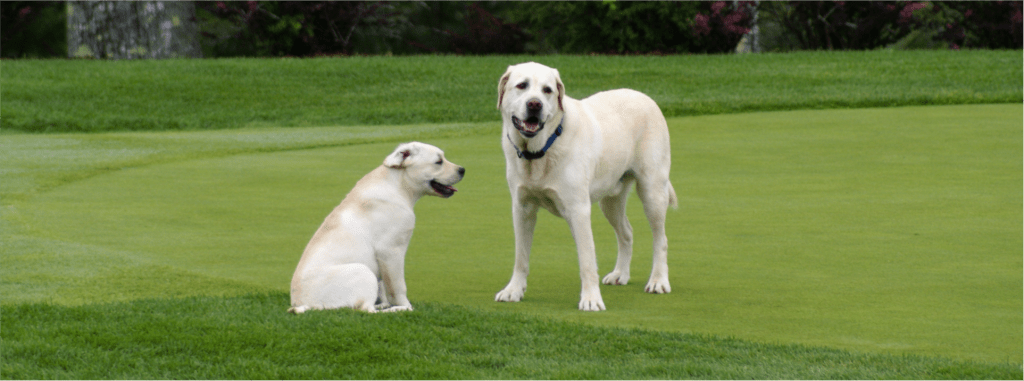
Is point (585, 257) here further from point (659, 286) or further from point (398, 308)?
point (398, 308)

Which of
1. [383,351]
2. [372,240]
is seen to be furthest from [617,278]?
[383,351]

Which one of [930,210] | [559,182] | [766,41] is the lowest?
[766,41]

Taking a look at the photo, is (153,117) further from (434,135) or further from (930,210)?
(930,210)

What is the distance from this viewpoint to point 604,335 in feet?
17.0

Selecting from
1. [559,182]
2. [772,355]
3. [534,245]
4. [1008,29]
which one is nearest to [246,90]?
[534,245]

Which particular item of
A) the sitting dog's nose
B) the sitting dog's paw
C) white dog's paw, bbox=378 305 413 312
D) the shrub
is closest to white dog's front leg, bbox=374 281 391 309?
white dog's paw, bbox=378 305 413 312

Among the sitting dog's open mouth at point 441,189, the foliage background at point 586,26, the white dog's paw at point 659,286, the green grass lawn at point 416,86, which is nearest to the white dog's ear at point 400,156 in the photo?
the sitting dog's open mouth at point 441,189

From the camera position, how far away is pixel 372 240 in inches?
223

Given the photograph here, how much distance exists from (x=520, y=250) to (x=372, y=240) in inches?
A: 34.1

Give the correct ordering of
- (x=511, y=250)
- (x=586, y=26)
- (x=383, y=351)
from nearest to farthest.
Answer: (x=383, y=351) → (x=511, y=250) → (x=586, y=26)

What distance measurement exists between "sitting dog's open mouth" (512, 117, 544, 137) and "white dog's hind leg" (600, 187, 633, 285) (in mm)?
1257

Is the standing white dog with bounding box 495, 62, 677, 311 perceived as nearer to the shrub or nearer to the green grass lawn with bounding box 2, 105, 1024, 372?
the green grass lawn with bounding box 2, 105, 1024, 372

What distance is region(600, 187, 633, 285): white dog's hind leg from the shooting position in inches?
266

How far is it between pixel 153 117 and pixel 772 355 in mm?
13607
